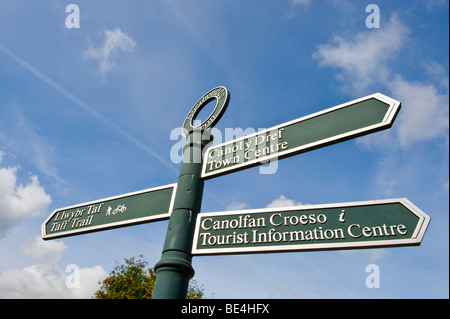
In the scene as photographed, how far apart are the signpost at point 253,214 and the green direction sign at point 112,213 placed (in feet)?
0.05

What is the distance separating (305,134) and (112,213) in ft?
9.13

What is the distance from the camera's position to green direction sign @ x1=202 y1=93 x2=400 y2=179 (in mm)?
3004

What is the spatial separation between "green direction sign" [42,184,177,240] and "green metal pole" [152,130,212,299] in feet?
0.70

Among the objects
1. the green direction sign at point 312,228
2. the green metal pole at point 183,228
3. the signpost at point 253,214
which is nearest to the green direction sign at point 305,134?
the signpost at point 253,214

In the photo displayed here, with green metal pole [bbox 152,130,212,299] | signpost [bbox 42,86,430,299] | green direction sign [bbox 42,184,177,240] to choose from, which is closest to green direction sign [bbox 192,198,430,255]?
signpost [bbox 42,86,430,299]

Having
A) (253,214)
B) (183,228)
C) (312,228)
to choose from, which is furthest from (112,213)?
(312,228)

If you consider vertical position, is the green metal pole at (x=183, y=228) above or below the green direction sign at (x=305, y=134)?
below

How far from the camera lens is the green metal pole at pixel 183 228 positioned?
2.92 metres

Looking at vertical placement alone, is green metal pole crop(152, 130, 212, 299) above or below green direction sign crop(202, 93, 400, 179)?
below

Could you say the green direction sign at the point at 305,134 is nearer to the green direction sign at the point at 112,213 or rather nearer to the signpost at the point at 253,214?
the signpost at the point at 253,214

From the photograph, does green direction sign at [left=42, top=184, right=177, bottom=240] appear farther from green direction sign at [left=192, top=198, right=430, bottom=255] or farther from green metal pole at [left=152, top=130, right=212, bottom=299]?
green direction sign at [left=192, top=198, right=430, bottom=255]

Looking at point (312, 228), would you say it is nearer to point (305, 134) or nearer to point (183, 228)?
point (305, 134)
